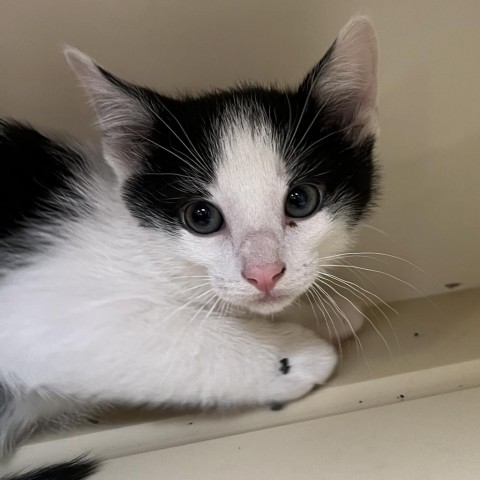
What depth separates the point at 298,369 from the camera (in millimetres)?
1247

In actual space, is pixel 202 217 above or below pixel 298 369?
above

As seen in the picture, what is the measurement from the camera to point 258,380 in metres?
1.23

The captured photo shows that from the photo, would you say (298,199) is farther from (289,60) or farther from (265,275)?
(289,60)

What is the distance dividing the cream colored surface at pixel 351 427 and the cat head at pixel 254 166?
0.80 feet

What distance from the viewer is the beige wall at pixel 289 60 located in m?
1.36

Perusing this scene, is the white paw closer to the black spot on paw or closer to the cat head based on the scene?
the black spot on paw

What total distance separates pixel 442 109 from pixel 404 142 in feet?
0.35

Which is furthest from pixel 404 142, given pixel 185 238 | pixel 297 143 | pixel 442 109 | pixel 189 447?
pixel 189 447

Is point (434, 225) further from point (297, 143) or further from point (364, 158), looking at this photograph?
point (297, 143)

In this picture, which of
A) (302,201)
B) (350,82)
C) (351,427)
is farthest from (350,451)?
(350,82)

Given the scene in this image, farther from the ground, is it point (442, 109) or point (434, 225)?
point (442, 109)

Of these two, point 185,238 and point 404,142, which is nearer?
point 185,238

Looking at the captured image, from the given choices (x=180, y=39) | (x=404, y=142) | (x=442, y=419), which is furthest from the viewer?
(x=404, y=142)

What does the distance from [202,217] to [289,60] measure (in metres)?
0.49
